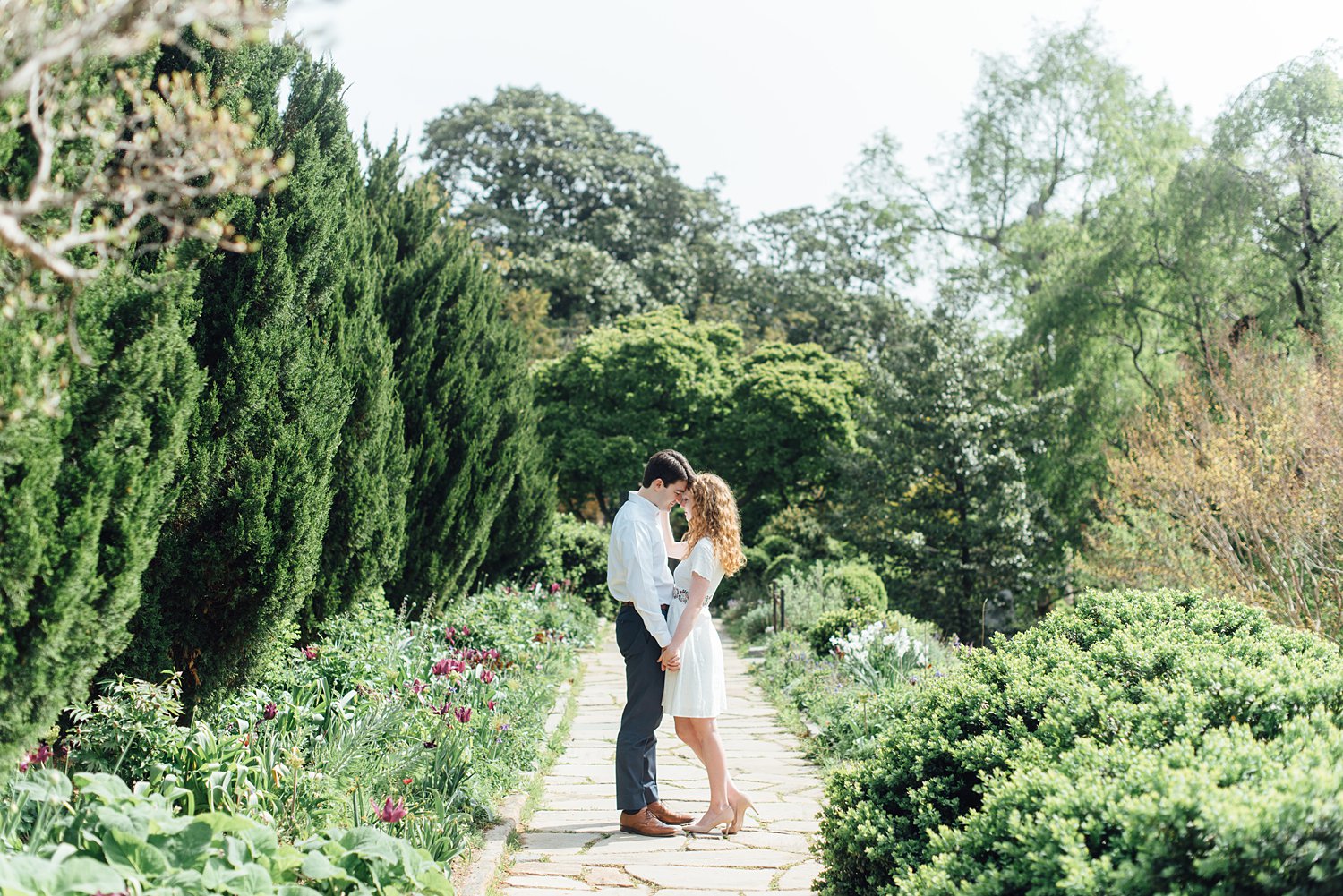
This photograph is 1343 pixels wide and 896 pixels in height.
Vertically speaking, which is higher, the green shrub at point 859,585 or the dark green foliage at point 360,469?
the dark green foliage at point 360,469

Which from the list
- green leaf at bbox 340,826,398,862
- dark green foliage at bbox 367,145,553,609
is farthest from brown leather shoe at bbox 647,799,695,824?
dark green foliage at bbox 367,145,553,609

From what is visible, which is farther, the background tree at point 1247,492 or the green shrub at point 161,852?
the background tree at point 1247,492

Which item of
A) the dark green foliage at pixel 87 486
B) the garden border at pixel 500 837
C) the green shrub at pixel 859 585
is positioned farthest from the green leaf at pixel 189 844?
the green shrub at pixel 859 585

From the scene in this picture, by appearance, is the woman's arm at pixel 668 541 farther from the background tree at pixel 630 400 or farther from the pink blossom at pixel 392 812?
the background tree at pixel 630 400

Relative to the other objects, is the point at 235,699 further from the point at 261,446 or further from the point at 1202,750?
the point at 1202,750

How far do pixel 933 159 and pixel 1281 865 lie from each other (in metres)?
28.6

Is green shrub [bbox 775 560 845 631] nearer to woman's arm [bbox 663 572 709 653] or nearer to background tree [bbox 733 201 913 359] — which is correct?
woman's arm [bbox 663 572 709 653]

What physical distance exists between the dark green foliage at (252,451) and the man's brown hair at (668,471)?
184cm

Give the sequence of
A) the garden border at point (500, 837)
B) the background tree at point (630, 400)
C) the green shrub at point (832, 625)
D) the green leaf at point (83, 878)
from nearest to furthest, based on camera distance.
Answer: the green leaf at point (83, 878) → the garden border at point (500, 837) → the green shrub at point (832, 625) → the background tree at point (630, 400)

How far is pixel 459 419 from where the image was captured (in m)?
11.0

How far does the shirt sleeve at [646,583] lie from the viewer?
5.45 metres

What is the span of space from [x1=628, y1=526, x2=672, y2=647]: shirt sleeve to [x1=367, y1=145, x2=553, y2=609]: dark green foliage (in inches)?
177

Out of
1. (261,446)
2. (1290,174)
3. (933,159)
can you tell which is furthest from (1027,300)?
(261,446)

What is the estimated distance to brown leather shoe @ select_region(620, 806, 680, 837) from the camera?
5421mm
